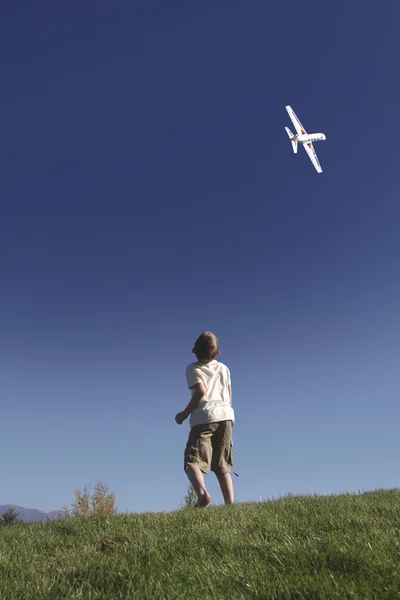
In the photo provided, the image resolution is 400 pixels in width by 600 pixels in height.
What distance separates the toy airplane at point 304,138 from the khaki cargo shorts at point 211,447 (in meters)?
46.1

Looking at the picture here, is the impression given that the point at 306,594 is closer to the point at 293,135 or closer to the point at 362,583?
the point at 362,583

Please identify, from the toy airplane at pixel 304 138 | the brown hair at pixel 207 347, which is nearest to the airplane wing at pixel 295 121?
the toy airplane at pixel 304 138

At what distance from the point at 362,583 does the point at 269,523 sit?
1913 millimetres

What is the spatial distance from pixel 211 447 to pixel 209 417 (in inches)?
20.3

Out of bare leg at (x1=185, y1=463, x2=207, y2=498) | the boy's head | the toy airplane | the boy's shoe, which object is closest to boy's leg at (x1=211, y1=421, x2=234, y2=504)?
bare leg at (x1=185, y1=463, x2=207, y2=498)

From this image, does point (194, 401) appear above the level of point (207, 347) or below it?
below

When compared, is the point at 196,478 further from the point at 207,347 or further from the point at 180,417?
the point at 207,347

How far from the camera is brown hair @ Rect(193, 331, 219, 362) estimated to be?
7.44 m

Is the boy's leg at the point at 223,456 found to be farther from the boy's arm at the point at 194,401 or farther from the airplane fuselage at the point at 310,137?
the airplane fuselage at the point at 310,137

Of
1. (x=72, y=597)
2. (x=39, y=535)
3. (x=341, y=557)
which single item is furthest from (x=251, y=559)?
(x=39, y=535)

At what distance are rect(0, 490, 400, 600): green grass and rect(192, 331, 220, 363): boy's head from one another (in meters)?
2.56

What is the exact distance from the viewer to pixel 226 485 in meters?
7.49

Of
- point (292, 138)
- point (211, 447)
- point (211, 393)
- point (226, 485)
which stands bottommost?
point (226, 485)

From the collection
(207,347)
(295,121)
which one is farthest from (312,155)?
(207,347)
